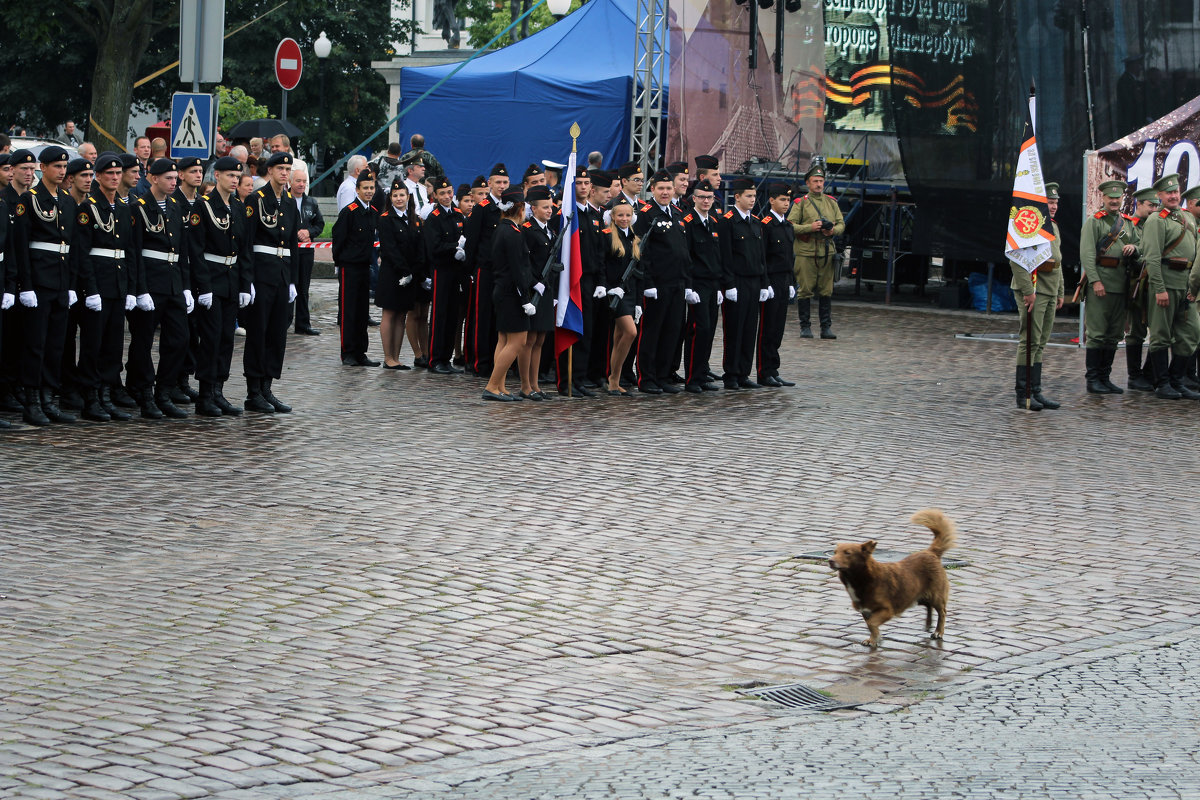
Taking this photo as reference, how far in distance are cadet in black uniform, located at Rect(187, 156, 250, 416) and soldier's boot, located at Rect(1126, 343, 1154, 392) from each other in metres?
8.48

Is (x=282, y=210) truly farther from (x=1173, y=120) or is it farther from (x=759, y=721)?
(x=1173, y=120)

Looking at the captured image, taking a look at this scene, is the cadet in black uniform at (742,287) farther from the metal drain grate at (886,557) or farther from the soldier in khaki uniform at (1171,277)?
the metal drain grate at (886,557)

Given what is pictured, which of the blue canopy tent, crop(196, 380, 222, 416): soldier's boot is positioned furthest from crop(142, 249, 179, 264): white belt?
the blue canopy tent

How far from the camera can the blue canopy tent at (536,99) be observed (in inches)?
1019

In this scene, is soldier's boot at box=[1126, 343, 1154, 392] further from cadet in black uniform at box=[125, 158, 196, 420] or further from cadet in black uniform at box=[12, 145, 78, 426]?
cadet in black uniform at box=[12, 145, 78, 426]

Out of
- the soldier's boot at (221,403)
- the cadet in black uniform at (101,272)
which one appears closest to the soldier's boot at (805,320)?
the soldier's boot at (221,403)

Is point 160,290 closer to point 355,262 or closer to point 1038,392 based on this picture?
point 355,262

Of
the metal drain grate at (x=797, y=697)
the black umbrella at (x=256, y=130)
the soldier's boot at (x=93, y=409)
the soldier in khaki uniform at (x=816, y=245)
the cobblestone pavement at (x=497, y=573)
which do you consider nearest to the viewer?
the cobblestone pavement at (x=497, y=573)

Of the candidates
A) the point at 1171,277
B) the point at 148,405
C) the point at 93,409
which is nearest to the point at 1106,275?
the point at 1171,277

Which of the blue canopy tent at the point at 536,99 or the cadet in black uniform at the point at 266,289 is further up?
the blue canopy tent at the point at 536,99

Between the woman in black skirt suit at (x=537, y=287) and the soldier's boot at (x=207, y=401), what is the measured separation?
2726mm

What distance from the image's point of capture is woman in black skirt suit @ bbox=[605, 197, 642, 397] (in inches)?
559

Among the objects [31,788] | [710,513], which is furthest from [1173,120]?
[31,788]

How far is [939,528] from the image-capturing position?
6.85 meters
